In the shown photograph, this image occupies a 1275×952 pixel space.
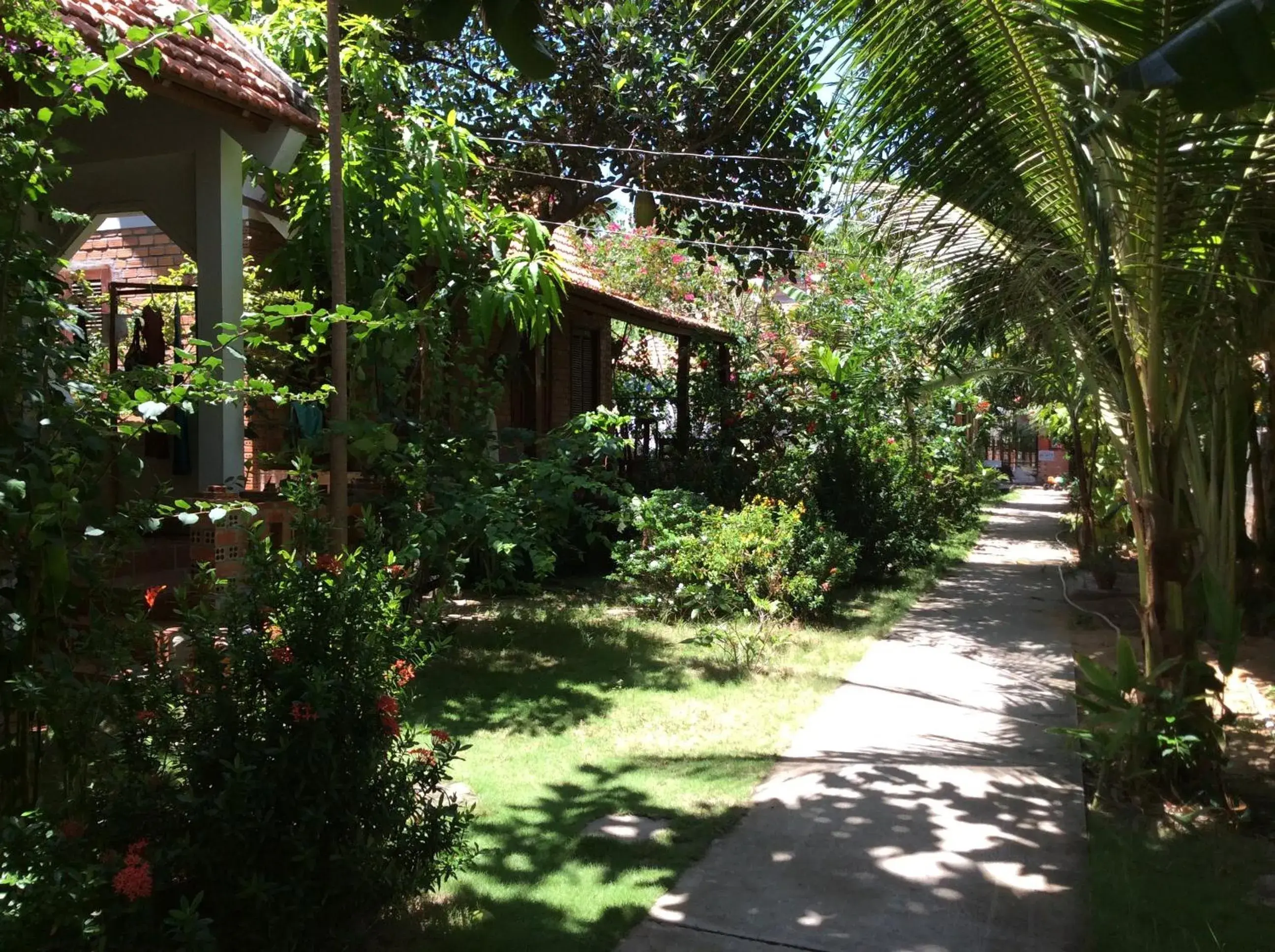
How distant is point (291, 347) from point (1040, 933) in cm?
376

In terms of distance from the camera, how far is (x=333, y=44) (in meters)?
5.08

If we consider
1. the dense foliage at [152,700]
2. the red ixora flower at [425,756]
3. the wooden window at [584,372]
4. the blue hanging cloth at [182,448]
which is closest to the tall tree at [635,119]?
the wooden window at [584,372]

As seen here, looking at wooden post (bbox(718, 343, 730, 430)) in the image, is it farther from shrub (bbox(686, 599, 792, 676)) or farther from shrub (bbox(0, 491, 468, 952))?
shrub (bbox(0, 491, 468, 952))

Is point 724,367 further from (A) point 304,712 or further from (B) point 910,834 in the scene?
(A) point 304,712

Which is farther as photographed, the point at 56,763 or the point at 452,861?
the point at 452,861

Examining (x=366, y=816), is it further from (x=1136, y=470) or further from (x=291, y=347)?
(x=1136, y=470)

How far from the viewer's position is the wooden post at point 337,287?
4.91 m

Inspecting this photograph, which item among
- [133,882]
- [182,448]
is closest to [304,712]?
[133,882]

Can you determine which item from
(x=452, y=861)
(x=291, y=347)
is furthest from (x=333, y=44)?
(x=452, y=861)

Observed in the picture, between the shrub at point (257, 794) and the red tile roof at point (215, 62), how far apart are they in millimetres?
2595

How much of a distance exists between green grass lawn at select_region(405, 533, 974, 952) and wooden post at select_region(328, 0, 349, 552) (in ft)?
5.17

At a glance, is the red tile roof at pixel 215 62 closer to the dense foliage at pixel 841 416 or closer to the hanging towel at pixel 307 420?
the hanging towel at pixel 307 420

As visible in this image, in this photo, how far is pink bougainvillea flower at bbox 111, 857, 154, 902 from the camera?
9.43ft

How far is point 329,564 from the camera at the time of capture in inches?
146
